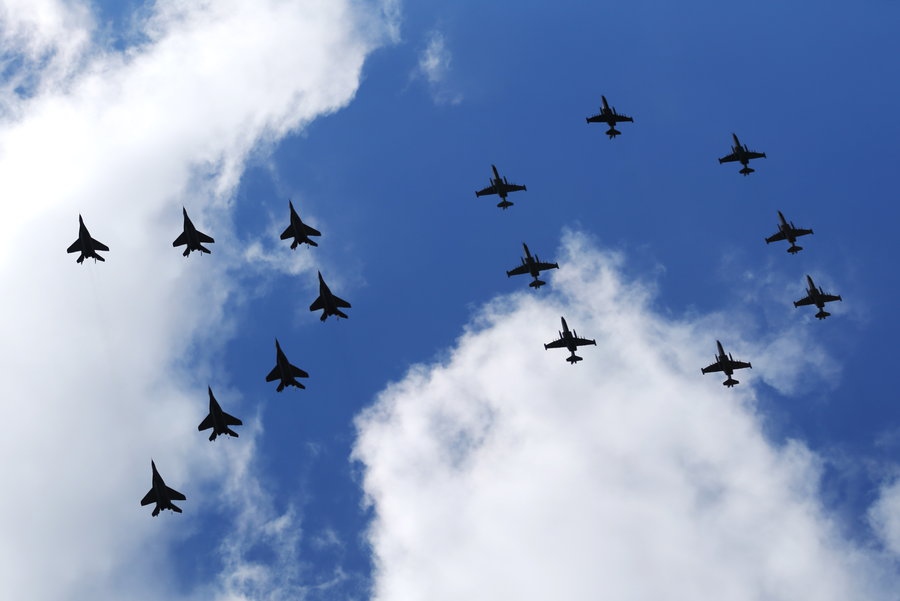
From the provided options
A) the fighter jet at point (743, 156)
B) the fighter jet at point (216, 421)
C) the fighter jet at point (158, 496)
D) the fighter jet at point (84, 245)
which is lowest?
the fighter jet at point (158, 496)

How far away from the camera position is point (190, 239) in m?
115

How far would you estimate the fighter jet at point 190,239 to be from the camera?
114188 millimetres

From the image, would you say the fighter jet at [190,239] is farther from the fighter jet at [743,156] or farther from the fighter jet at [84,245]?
the fighter jet at [743,156]

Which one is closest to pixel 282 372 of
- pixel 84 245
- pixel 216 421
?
pixel 216 421

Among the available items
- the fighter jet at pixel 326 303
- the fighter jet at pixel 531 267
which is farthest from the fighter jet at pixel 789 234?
the fighter jet at pixel 326 303

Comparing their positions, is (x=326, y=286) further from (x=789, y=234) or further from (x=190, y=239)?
(x=789, y=234)

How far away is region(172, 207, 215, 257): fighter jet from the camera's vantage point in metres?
114

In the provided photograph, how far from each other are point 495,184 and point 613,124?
19547mm

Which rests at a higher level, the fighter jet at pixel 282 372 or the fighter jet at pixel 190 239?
the fighter jet at pixel 190 239

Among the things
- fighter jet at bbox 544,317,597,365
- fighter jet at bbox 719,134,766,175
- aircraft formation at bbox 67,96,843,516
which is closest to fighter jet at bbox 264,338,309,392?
aircraft formation at bbox 67,96,843,516

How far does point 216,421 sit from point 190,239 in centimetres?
2386

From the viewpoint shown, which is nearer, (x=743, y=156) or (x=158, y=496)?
(x=158, y=496)

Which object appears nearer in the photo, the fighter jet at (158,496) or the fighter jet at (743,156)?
the fighter jet at (158,496)

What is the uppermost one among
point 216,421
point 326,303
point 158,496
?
Result: point 326,303
